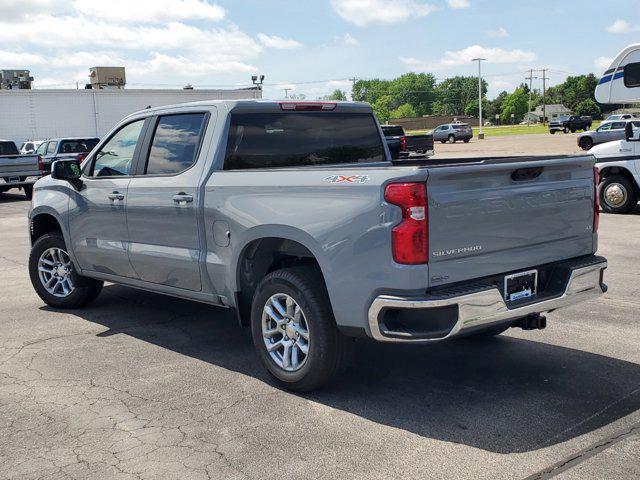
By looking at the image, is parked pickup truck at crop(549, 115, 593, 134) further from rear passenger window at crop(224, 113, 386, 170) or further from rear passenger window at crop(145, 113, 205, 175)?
rear passenger window at crop(145, 113, 205, 175)

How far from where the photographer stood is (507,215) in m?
4.41

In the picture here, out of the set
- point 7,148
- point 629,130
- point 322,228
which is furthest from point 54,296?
point 7,148

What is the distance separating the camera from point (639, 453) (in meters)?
3.79

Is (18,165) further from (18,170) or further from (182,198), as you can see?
(182,198)

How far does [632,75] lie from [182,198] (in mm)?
11370

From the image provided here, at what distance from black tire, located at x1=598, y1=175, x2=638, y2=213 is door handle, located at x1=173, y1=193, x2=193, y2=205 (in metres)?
10.6

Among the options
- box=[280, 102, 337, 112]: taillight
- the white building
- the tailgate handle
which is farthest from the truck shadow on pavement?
the white building

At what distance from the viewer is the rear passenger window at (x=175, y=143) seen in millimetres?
5633

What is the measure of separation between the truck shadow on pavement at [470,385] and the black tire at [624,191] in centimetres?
866

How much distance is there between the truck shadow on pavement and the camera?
420 cm

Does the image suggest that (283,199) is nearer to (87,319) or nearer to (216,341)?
(216,341)

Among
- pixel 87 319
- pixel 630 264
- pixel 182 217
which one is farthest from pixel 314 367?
pixel 630 264

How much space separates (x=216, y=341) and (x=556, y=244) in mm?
2915

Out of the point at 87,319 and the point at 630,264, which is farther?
the point at 630,264
